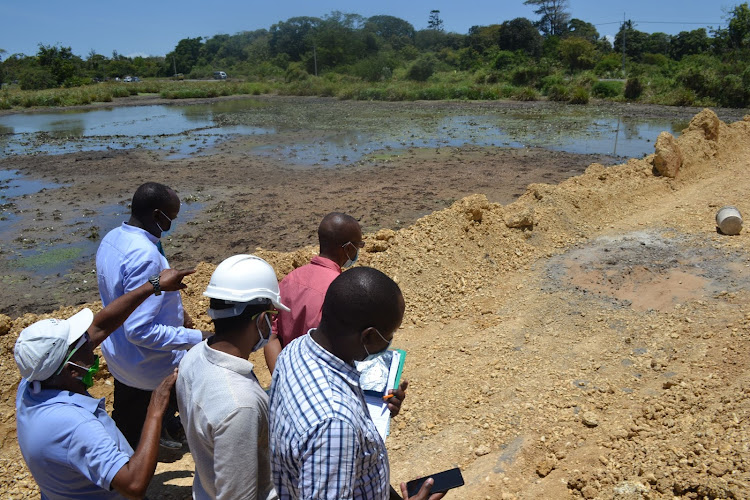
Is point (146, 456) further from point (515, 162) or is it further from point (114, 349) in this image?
point (515, 162)

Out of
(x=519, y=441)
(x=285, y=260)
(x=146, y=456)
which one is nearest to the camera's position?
(x=146, y=456)

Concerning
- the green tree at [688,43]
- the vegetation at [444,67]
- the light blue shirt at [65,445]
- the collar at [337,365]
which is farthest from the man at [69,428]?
the green tree at [688,43]

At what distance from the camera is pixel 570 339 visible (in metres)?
5.04

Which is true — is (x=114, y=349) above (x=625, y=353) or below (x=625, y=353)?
above

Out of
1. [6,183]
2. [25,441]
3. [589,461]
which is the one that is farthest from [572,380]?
[6,183]

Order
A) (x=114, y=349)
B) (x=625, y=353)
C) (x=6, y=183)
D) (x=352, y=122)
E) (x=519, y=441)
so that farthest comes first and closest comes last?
(x=352, y=122) → (x=6, y=183) → (x=625, y=353) → (x=519, y=441) → (x=114, y=349)

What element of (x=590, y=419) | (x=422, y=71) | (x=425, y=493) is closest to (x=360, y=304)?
(x=425, y=493)

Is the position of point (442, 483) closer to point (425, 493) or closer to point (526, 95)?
point (425, 493)

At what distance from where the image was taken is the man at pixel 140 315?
10.4 feet

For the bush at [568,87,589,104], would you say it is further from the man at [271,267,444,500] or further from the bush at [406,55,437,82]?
the man at [271,267,444,500]

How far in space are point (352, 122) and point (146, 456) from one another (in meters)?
28.9

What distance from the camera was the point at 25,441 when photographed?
7.04 feet

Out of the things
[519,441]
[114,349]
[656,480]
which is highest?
[114,349]

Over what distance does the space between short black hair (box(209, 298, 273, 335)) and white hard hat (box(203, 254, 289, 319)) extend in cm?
2
